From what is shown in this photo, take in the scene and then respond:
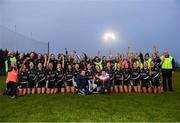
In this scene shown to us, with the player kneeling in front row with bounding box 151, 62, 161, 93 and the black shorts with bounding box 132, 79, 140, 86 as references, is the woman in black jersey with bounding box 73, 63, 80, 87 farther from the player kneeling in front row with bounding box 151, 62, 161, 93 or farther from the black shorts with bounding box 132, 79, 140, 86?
the player kneeling in front row with bounding box 151, 62, 161, 93

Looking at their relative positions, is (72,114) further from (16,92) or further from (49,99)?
(16,92)

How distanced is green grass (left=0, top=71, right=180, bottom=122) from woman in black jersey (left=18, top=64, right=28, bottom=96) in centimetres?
159

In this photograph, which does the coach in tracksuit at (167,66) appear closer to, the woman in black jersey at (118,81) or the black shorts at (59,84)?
the woman in black jersey at (118,81)

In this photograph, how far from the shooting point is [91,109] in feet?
34.2

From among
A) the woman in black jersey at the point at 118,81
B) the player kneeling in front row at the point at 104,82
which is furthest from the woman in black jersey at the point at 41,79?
the woman in black jersey at the point at 118,81

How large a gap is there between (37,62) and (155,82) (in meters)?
6.59

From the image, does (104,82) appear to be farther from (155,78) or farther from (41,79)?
(41,79)

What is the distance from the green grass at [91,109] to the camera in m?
9.07

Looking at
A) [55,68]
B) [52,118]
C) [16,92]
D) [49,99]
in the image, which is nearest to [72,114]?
[52,118]

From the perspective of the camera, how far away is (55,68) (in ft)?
53.4

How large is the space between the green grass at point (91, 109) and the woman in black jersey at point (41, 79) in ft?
7.01

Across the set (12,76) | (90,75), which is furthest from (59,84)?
(12,76)

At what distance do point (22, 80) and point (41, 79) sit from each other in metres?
0.98

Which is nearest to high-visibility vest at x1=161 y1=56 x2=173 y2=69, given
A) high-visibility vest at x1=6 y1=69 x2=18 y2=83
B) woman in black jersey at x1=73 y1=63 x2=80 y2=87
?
woman in black jersey at x1=73 y1=63 x2=80 y2=87
